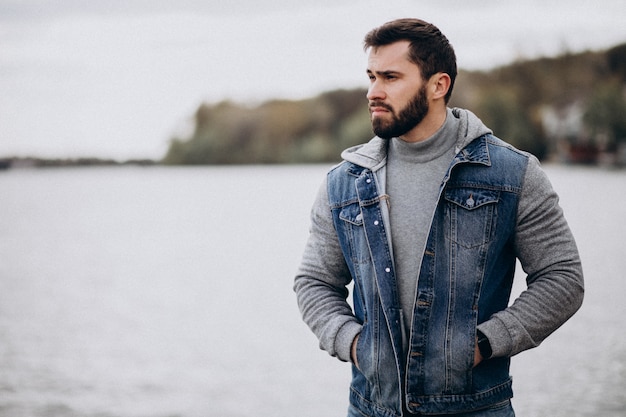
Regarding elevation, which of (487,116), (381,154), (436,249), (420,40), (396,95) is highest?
(487,116)

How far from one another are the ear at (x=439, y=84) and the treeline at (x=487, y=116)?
169 feet

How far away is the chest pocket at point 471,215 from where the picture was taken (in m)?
1.96

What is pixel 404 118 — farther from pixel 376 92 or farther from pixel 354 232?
pixel 354 232

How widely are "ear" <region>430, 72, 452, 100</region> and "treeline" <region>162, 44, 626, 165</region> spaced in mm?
51394

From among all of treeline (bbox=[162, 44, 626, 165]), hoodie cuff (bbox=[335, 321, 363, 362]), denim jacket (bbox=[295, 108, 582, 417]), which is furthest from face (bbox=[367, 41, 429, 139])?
treeline (bbox=[162, 44, 626, 165])

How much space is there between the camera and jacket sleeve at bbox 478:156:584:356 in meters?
1.96

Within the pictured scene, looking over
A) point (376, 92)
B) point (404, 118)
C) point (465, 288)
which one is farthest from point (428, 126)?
point (465, 288)

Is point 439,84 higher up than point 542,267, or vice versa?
point 439,84

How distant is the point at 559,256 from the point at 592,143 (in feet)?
223

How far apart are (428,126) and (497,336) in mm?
623

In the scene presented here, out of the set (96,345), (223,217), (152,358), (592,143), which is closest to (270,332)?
(152,358)

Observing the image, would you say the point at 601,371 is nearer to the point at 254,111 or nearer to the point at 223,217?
the point at 223,217

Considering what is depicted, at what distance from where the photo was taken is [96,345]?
8.88m

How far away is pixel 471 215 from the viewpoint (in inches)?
77.4
